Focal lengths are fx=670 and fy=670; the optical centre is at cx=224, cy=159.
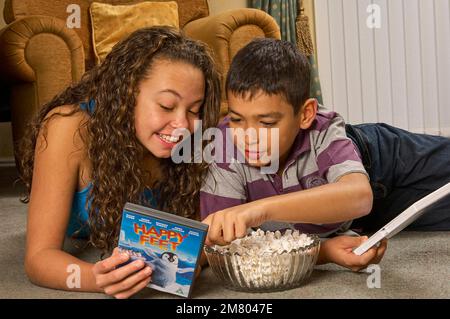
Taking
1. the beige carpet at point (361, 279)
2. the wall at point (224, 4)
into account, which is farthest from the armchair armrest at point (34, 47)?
the wall at point (224, 4)

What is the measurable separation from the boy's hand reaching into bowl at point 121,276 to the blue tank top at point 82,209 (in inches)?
12.4

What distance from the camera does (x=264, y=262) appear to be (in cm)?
108

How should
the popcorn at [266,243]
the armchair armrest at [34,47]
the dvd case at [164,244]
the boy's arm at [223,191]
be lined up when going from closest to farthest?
the dvd case at [164,244] < the popcorn at [266,243] < the boy's arm at [223,191] < the armchair armrest at [34,47]

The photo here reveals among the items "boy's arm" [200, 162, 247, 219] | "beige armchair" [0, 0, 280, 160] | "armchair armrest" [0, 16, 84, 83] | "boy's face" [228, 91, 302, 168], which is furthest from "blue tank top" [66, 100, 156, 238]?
"armchair armrest" [0, 16, 84, 83]

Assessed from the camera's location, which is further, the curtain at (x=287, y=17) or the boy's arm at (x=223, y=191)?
the curtain at (x=287, y=17)

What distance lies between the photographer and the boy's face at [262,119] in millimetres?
1230

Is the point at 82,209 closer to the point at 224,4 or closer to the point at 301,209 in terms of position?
the point at 301,209

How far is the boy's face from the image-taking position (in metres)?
1.23

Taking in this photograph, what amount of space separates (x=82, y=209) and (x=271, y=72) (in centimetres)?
50

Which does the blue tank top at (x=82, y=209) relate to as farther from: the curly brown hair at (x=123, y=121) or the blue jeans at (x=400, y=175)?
the blue jeans at (x=400, y=175)

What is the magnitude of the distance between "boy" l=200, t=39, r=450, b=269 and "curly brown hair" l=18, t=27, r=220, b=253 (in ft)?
0.19

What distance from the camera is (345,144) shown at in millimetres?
1295

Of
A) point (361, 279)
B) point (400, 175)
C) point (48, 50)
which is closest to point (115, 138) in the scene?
point (361, 279)

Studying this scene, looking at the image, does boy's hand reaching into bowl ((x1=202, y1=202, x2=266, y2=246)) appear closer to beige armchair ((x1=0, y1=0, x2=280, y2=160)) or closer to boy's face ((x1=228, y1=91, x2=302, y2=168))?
boy's face ((x1=228, y1=91, x2=302, y2=168))
